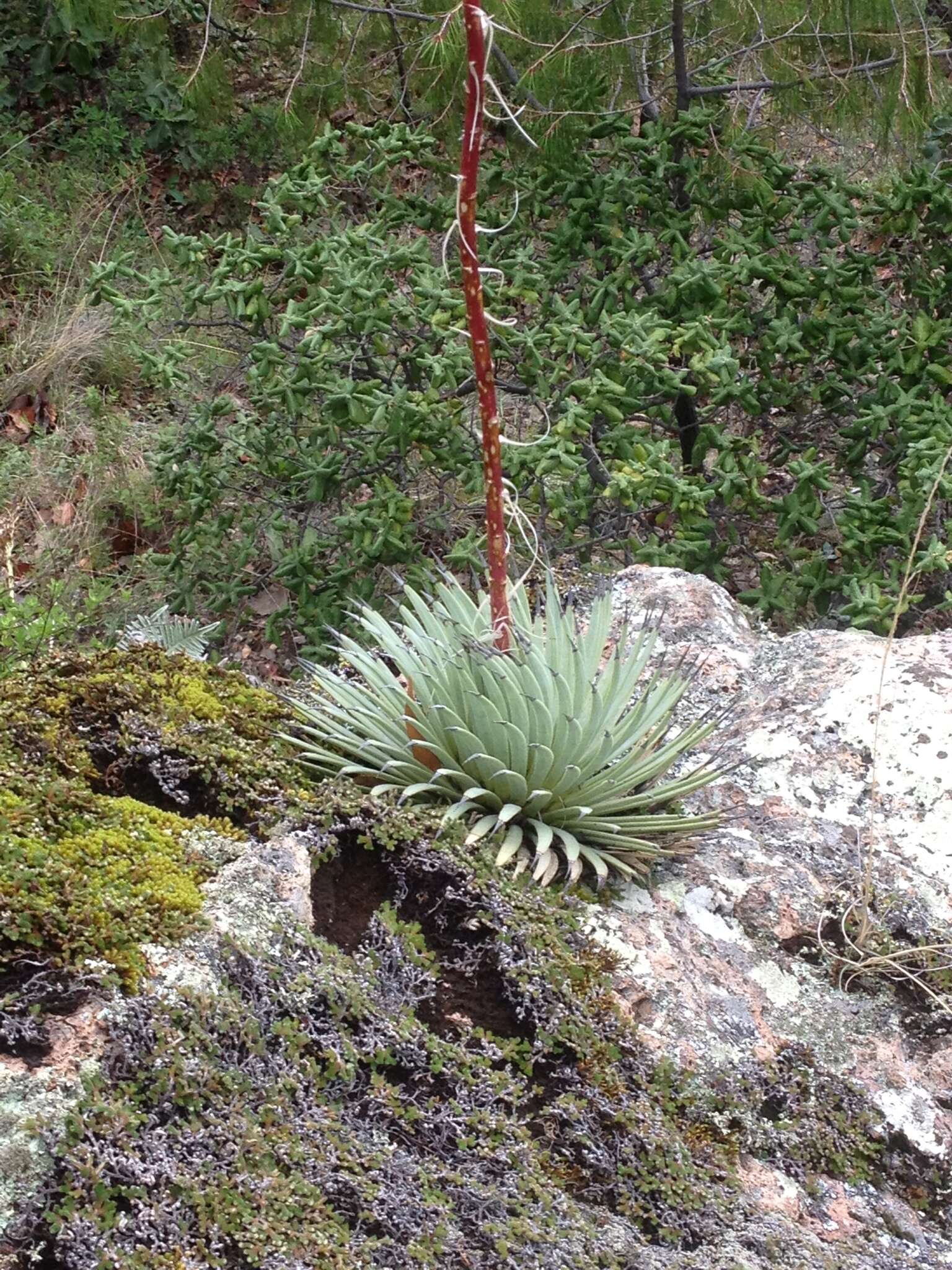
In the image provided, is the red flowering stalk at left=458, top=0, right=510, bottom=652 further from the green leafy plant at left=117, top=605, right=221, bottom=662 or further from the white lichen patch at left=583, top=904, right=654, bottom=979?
the green leafy plant at left=117, top=605, right=221, bottom=662

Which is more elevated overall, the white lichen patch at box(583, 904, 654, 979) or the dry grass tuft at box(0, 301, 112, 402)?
the dry grass tuft at box(0, 301, 112, 402)

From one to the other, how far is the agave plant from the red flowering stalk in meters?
0.16

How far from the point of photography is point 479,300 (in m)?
2.54

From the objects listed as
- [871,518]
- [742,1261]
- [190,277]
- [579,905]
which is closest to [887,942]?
[579,905]

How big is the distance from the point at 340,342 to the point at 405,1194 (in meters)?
3.53

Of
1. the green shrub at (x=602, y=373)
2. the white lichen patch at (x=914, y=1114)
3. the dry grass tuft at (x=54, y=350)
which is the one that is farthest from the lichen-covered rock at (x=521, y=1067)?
the dry grass tuft at (x=54, y=350)

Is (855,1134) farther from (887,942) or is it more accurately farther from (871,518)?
(871,518)

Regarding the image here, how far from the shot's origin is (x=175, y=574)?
5324 millimetres

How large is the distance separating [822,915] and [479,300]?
1.47 m

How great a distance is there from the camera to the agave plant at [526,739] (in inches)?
109

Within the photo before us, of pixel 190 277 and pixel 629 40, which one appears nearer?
pixel 629 40

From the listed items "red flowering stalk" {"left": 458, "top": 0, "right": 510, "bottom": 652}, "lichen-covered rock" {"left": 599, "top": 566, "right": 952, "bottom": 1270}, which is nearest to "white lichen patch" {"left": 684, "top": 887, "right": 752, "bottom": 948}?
"lichen-covered rock" {"left": 599, "top": 566, "right": 952, "bottom": 1270}

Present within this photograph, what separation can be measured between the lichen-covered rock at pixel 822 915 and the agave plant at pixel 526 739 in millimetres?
154

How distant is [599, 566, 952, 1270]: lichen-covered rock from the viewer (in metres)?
2.47
